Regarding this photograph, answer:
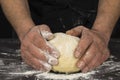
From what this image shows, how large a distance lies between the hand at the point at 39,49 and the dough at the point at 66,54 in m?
0.04

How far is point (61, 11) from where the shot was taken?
2189 millimetres

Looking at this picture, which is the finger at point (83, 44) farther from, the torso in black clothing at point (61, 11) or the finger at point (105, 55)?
the torso in black clothing at point (61, 11)

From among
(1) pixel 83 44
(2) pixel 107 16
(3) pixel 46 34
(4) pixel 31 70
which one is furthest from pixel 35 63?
(2) pixel 107 16

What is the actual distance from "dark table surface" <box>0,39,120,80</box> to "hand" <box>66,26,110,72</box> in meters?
0.03

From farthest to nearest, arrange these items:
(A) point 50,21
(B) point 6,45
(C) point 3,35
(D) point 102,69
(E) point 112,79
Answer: (C) point 3,35
(A) point 50,21
(B) point 6,45
(D) point 102,69
(E) point 112,79

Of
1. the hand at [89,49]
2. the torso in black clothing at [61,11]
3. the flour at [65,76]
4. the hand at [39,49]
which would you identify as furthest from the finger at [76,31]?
the torso in black clothing at [61,11]

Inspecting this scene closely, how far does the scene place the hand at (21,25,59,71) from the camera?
169 centimetres

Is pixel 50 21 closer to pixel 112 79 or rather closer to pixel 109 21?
pixel 109 21

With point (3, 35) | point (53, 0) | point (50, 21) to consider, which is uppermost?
point (53, 0)

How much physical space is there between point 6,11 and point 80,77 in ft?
2.27

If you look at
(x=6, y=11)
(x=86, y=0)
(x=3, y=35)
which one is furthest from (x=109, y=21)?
(x=3, y=35)

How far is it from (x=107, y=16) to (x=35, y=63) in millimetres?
509

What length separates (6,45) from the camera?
2088 millimetres

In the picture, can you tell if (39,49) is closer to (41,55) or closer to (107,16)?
(41,55)
